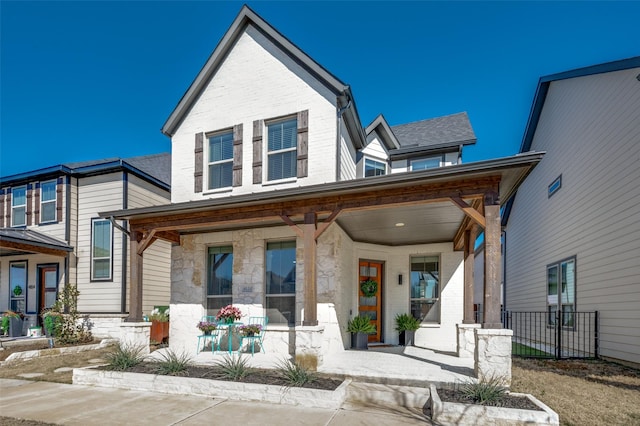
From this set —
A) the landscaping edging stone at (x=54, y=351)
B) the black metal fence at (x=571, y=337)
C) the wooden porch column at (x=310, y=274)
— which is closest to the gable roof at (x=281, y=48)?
the wooden porch column at (x=310, y=274)

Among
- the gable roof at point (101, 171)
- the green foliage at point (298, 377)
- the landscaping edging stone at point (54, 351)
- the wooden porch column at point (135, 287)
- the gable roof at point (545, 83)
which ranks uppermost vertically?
the gable roof at point (545, 83)

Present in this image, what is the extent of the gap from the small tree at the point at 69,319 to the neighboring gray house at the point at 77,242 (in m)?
0.21

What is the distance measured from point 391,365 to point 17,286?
13232 millimetres

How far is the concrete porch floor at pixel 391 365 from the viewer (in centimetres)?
552

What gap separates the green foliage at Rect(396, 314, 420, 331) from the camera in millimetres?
9531

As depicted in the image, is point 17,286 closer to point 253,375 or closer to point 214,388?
point 214,388

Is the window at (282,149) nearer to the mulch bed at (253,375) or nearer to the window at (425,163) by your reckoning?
the mulch bed at (253,375)

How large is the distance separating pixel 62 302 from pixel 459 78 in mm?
19919

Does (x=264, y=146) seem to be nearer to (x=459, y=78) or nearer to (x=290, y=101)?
(x=290, y=101)

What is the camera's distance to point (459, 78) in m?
19.0

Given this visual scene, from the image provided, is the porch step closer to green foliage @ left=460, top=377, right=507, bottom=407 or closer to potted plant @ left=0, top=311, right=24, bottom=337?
green foliage @ left=460, top=377, right=507, bottom=407

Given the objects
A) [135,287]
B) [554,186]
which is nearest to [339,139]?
[135,287]

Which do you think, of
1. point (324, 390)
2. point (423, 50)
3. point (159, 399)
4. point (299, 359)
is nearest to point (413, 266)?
point (299, 359)

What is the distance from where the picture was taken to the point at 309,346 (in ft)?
20.6
